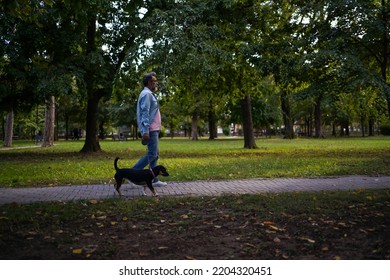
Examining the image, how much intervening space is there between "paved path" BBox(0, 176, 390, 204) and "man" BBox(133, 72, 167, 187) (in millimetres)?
741

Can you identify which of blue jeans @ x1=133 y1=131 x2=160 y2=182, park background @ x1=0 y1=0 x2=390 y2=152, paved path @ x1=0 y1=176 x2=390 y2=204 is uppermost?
park background @ x1=0 y1=0 x2=390 y2=152

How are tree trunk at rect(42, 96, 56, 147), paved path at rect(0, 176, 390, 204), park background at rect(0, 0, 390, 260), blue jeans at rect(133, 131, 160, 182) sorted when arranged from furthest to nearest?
1. tree trunk at rect(42, 96, 56, 147)
2. blue jeans at rect(133, 131, 160, 182)
3. paved path at rect(0, 176, 390, 204)
4. park background at rect(0, 0, 390, 260)

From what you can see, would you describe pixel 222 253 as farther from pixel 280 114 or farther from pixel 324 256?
pixel 280 114

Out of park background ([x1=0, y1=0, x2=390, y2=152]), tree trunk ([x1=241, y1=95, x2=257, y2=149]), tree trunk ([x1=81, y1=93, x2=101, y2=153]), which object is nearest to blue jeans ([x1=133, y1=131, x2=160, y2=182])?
park background ([x1=0, y1=0, x2=390, y2=152])

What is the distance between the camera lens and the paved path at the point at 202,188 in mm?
7241

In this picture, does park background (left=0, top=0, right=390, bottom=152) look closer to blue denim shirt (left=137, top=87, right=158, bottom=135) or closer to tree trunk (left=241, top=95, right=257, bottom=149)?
tree trunk (left=241, top=95, right=257, bottom=149)

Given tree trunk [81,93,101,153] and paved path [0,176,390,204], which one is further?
tree trunk [81,93,101,153]

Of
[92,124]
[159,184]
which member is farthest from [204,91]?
[159,184]

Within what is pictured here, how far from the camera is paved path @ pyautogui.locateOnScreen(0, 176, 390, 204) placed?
7.24 m

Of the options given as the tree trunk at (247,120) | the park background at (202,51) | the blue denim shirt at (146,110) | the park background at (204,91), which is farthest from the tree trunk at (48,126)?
the blue denim shirt at (146,110)

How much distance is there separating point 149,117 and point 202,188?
1821 millimetres

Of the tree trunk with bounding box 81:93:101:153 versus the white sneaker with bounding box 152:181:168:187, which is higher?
the tree trunk with bounding box 81:93:101:153

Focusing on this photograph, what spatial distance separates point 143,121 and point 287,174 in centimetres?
441

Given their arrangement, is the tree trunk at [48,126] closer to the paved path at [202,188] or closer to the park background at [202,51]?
the park background at [202,51]
